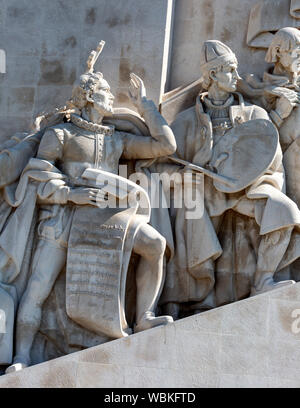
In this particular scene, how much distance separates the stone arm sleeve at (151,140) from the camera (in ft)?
40.9

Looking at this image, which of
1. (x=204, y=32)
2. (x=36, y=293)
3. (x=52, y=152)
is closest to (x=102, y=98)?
(x=52, y=152)

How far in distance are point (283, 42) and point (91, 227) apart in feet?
8.04

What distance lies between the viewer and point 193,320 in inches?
449

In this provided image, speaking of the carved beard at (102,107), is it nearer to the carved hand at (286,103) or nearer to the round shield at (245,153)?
the round shield at (245,153)

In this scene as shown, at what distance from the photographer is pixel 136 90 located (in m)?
12.7

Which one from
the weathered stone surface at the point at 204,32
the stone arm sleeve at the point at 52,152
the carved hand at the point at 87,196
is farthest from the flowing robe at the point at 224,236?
the stone arm sleeve at the point at 52,152

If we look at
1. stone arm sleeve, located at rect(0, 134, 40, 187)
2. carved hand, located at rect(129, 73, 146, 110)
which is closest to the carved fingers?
carved hand, located at rect(129, 73, 146, 110)

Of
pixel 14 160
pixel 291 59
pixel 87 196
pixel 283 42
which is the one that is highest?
pixel 283 42

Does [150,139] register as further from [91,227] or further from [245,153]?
[91,227]

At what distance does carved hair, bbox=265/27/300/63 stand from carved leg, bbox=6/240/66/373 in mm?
2618

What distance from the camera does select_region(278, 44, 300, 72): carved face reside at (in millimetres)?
12859

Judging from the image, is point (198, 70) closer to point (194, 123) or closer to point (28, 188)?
point (194, 123)

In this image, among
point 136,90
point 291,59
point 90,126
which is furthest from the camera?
point 291,59

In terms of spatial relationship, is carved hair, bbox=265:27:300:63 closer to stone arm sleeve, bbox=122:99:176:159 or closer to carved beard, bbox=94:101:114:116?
stone arm sleeve, bbox=122:99:176:159
